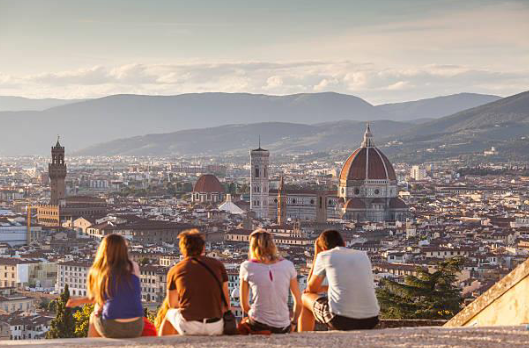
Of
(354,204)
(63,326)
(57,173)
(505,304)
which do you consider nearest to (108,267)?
(505,304)

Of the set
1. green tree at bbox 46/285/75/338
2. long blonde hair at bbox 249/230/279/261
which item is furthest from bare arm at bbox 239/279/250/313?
green tree at bbox 46/285/75/338

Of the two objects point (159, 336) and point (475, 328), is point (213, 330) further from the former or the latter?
point (475, 328)

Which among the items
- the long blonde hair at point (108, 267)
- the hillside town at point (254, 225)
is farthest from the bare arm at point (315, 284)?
the hillside town at point (254, 225)

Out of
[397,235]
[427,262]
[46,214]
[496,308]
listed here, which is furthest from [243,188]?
[496,308]

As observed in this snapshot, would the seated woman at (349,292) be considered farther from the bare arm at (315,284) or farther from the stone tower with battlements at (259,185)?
the stone tower with battlements at (259,185)

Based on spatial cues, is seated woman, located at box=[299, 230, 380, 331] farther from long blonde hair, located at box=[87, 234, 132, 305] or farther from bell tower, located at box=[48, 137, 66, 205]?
bell tower, located at box=[48, 137, 66, 205]
